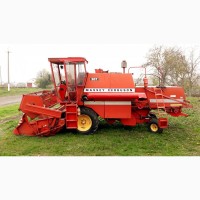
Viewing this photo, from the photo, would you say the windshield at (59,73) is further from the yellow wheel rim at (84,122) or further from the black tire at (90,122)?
the yellow wheel rim at (84,122)

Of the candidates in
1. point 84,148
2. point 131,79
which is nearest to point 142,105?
point 131,79

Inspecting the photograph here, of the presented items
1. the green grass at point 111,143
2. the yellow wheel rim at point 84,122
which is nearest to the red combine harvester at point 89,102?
the yellow wheel rim at point 84,122

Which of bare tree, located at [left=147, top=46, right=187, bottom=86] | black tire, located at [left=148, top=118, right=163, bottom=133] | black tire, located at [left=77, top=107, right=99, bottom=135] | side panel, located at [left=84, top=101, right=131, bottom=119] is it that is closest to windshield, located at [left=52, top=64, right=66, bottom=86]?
black tire, located at [left=77, top=107, right=99, bottom=135]

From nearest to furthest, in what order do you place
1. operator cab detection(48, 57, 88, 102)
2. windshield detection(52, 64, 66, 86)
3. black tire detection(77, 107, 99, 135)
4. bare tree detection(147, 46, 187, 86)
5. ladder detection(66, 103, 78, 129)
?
ladder detection(66, 103, 78, 129)
black tire detection(77, 107, 99, 135)
operator cab detection(48, 57, 88, 102)
windshield detection(52, 64, 66, 86)
bare tree detection(147, 46, 187, 86)

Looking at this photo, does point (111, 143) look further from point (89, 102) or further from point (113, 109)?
point (89, 102)

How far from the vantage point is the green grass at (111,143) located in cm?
722

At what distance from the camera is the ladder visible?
8.98 m

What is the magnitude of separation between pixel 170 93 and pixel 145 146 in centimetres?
299

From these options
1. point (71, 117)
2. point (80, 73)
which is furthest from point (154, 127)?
point (80, 73)

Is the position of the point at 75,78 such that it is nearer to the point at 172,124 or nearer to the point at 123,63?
the point at 123,63

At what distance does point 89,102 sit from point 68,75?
1300 millimetres

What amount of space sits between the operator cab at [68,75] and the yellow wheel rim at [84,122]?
0.78m

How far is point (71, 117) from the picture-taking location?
29.6 ft

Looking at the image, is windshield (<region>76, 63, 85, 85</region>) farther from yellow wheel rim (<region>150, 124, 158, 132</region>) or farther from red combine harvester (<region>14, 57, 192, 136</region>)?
yellow wheel rim (<region>150, 124, 158, 132</region>)
